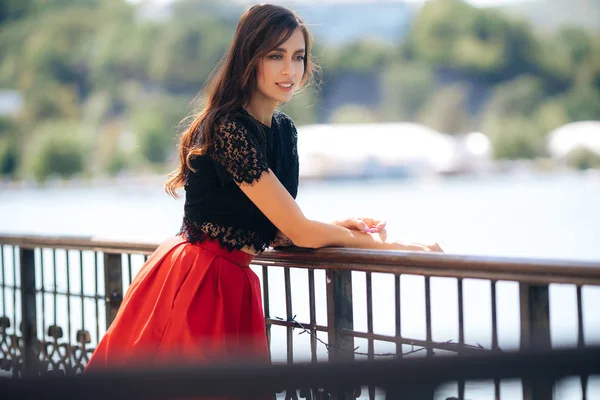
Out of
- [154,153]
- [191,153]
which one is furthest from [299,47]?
[154,153]

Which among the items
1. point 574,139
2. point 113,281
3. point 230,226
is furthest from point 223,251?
point 574,139

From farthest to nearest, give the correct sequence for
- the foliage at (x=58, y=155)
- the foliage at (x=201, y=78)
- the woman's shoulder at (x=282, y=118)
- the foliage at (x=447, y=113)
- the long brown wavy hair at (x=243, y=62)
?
1. the foliage at (x=447, y=113)
2. the foliage at (x=201, y=78)
3. the foliage at (x=58, y=155)
4. the woman's shoulder at (x=282, y=118)
5. the long brown wavy hair at (x=243, y=62)

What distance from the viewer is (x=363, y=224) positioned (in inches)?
67.0

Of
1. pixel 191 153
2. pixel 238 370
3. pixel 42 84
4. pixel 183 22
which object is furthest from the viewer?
pixel 183 22

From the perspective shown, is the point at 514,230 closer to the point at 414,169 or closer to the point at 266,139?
the point at 414,169

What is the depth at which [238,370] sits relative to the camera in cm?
44

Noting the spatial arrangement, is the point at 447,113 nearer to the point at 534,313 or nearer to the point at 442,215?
the point at 442,215

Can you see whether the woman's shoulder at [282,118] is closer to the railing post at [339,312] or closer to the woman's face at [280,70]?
the woman's face at [280,70]

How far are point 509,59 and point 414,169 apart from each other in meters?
17.8

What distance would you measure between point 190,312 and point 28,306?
1223 mm

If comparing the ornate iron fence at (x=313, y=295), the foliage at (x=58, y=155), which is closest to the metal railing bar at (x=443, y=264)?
the ornate iron fence at (x=313, y=295)

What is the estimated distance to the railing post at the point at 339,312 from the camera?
5.52 ft

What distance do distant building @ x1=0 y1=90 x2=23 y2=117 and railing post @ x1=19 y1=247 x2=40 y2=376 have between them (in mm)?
54238

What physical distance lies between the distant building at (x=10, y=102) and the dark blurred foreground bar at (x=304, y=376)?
186 ft
